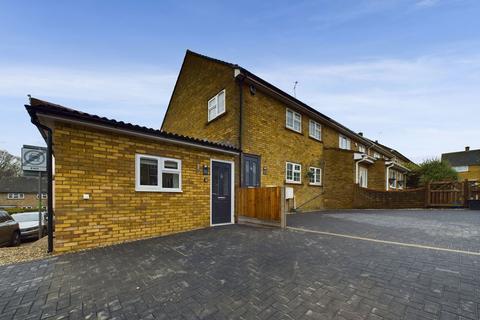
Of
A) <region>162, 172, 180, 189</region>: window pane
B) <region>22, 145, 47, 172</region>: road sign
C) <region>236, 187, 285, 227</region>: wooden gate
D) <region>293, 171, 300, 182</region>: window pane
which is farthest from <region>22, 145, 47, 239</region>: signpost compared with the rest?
<region>293, 171, 300, 182</region>: window pane

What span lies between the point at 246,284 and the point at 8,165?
55031 millimetres

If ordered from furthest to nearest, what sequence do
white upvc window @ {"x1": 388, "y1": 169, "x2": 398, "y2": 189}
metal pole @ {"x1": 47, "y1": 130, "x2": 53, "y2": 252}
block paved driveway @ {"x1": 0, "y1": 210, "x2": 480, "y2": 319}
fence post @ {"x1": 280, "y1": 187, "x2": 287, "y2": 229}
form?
A: 1. white upvc window @ {"x1": 388, "y1": 169, "x2": 398, "y2": 189}
2. fence post @ {"x1": 280, "y1": 187, "x2": 287, "y2": 229}
3. metal pole @ {"x1": 47, "y1": 130, "x2": 53, "y2": 252}
4. block paved driveway @ {"x1": 0, "y1": 210, "x2": 480, "y2": 319}

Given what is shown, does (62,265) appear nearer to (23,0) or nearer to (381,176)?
(23,0)

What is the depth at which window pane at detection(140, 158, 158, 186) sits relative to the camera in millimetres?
5640

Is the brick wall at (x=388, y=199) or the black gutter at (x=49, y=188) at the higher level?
the black gutter at (x=49, y=188)

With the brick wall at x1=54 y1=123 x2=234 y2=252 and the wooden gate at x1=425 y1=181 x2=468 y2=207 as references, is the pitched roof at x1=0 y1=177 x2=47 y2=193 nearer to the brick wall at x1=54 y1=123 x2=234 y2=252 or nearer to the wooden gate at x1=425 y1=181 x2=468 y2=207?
the brick wall at x1=54 y1=123 x2=234 y2=252

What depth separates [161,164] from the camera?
5.99 m

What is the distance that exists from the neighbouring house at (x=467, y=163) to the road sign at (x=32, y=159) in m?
52.6

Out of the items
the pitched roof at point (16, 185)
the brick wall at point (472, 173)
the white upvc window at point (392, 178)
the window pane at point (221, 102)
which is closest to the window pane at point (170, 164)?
the window pane at point (221, 102)

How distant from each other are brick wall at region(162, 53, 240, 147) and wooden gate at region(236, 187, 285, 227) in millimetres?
2261

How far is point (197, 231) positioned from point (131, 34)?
9285mm

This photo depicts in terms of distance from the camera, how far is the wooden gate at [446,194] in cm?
1136

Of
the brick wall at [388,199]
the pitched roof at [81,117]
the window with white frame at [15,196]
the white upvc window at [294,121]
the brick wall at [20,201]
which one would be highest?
the white upvc window at [294,121]

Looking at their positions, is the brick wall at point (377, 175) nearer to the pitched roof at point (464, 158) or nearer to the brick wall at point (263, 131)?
the brick wall at point (263, 131)
